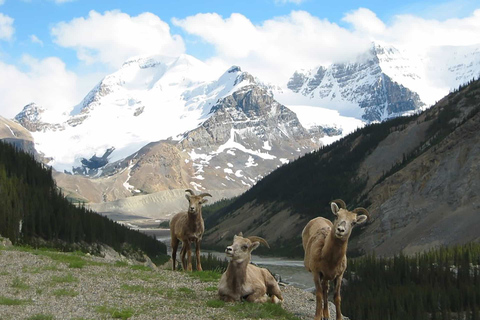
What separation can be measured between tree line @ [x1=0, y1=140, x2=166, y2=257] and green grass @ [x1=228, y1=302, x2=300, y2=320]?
29.6 metres

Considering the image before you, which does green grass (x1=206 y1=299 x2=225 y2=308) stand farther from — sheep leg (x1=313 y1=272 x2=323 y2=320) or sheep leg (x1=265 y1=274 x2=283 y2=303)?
Answer: sheep leg (x1=313 y1=272 x2=323 y2=320)

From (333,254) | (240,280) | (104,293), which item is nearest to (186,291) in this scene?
(240,280)

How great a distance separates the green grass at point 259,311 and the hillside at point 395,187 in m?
63.5

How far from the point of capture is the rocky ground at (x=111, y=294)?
58.6 ft

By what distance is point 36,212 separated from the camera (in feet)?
168

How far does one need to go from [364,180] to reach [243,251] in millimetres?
128350

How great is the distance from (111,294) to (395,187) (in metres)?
100

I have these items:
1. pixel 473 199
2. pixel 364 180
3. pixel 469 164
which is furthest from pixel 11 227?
pixel 364 180

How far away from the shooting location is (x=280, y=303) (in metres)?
22.0

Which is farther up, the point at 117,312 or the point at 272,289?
the point at 272,289

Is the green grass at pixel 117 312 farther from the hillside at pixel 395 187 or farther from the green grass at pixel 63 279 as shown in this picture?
the hillside at pixel 395 187

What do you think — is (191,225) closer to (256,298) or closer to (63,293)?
(256,298)

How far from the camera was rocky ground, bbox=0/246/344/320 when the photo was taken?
17870 mm

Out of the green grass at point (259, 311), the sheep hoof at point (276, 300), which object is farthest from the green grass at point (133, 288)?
the sheep hoof at point (276, 300)
